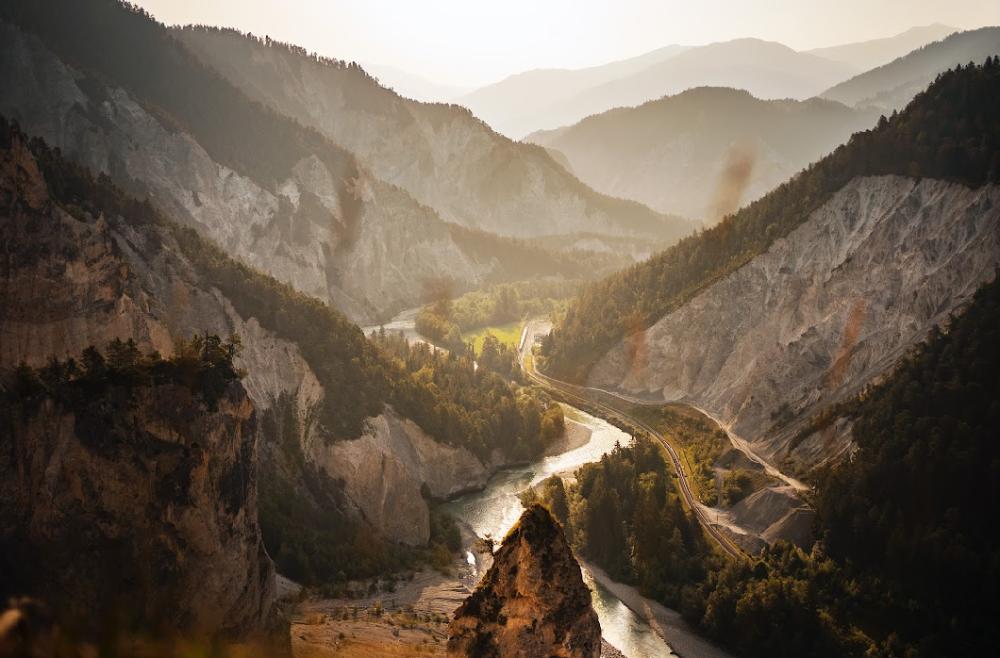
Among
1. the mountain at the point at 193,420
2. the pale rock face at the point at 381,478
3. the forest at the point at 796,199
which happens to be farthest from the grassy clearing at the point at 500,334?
the pale rock face at the point at 381,478

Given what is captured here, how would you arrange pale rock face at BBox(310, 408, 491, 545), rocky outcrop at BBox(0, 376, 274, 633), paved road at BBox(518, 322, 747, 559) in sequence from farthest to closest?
1. pale rock face at BBox(310, 408, 491, 545)
2. paved road at BBox(518, 322, 747, 559)
3. rocky outcrop at BBox(0, 376, 274, 633)

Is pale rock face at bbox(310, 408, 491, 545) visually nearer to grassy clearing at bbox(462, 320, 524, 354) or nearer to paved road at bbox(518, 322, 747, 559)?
paved road at bbox(518, 322, 747, 559)

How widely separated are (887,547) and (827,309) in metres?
24.7

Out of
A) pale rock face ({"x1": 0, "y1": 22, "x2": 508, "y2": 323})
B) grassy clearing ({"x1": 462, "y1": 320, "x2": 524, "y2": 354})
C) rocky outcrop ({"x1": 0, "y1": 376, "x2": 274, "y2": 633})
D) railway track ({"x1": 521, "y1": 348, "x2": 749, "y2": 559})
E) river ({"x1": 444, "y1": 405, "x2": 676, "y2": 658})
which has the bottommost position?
river ({"x1": 444, "y1": 405, "x2": 676, "y2": 658})

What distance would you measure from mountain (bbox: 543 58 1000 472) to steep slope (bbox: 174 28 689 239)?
99.8 metres

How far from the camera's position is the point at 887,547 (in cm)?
4091

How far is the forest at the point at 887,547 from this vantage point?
37.2 meters

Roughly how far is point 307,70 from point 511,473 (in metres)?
127

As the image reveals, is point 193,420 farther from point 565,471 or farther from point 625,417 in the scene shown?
point 625,417

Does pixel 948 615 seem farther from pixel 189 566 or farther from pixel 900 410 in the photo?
pixel 189 566

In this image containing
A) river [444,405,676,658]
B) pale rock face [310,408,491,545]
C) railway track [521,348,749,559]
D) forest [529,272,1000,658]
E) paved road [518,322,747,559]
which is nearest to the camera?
forest [529,272,1000,658]

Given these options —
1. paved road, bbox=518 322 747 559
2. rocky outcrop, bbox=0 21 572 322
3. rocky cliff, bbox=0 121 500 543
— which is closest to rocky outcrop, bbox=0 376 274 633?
rocky cliff, bbox=0 121 500 543

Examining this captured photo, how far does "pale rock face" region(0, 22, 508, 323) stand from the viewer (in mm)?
74500

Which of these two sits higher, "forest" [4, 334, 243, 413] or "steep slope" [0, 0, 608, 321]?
"steep slope" [0, 0, 608, 321]
